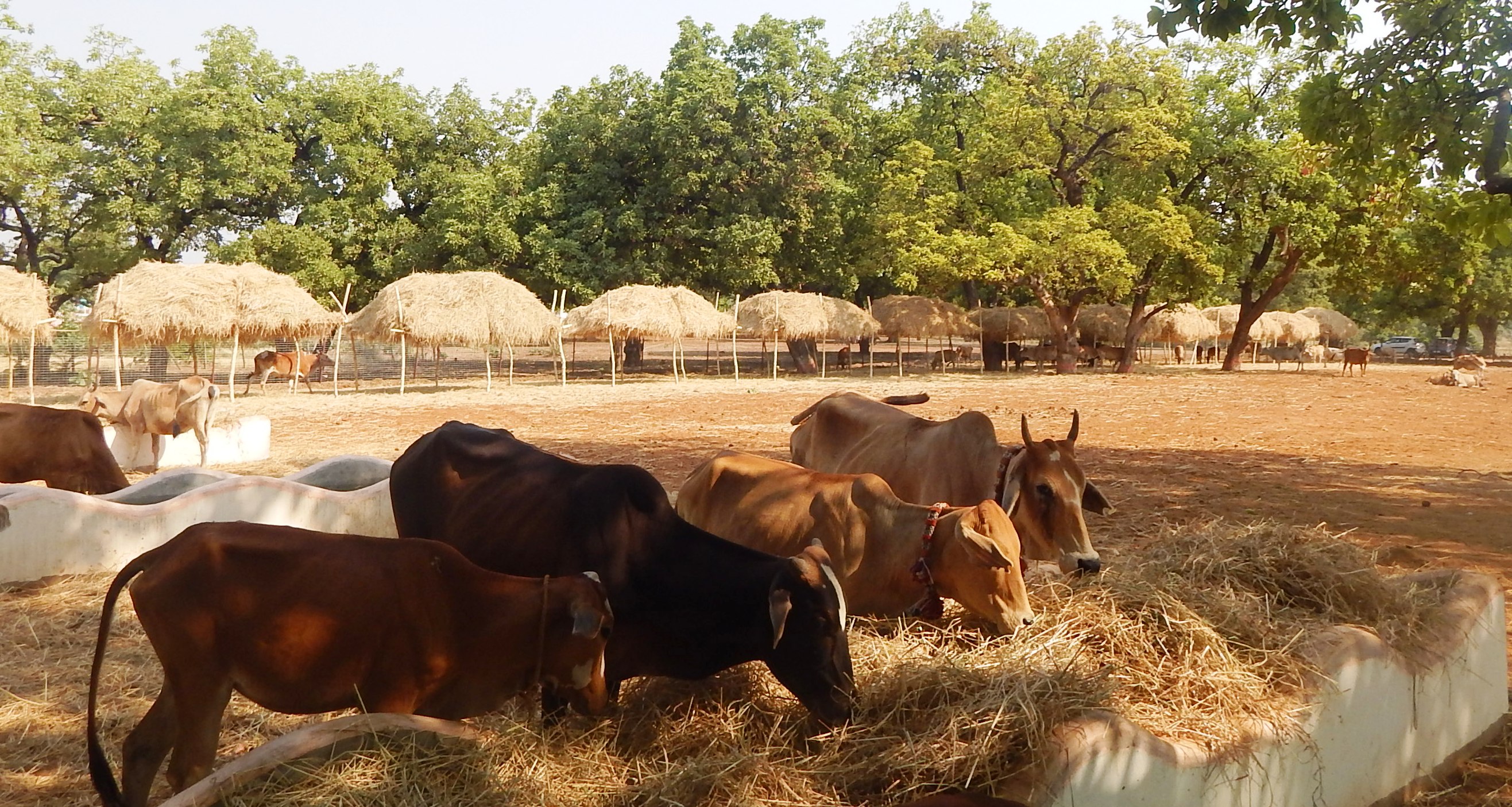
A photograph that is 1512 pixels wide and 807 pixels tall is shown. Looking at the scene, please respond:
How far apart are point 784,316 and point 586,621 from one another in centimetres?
3262

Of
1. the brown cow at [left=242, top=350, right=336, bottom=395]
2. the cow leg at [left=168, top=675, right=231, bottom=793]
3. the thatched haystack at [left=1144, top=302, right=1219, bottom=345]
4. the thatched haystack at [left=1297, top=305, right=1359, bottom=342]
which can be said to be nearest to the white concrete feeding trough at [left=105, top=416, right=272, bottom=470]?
the cow leg at [left=168, top=675, right=231, bottom=793]

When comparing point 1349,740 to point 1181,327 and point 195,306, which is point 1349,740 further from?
point 1181,327

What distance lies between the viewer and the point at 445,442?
5.31 m

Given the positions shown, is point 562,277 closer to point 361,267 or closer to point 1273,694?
point 361,267

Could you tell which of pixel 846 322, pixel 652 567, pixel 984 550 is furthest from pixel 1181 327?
pixel 652 567

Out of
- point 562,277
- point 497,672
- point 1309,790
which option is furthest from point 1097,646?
point 562,277

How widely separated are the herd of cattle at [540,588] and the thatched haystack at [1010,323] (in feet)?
120

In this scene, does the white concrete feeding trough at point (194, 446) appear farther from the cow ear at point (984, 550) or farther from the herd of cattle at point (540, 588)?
the cow ear at point (984, 550)

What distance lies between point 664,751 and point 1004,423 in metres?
14.7

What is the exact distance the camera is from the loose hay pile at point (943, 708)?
3.38 m

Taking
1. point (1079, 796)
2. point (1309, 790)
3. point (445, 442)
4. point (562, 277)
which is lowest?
point (1309, 790)

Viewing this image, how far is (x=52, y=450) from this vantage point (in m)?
8.94

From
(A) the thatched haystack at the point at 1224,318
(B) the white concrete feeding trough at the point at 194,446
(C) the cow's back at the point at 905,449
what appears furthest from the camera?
(A) the thatched haystack at the point at 1224,318

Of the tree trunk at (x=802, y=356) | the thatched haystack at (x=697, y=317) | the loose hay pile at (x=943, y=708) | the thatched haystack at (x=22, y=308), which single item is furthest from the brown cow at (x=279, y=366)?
the loose hay pile at (x=943, y=708)
